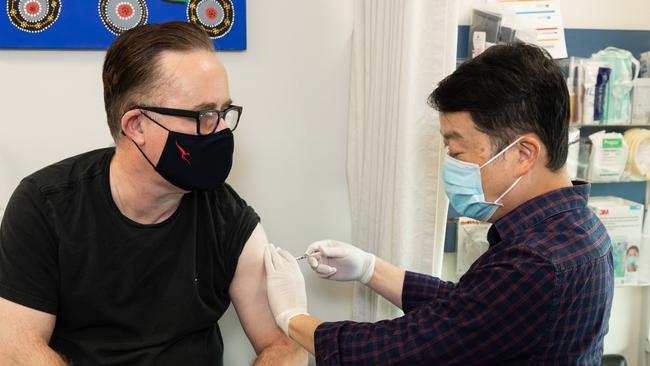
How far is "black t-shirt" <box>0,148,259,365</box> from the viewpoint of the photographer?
1326mm

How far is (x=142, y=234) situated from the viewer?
141cm

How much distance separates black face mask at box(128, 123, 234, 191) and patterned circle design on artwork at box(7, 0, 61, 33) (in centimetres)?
61

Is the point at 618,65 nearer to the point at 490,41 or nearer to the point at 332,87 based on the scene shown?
the point at 490,41

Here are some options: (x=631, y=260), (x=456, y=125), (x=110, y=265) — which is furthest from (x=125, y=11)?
(x=631, y=260)

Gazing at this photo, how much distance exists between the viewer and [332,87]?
6.31 feet

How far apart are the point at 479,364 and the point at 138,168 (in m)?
0.90

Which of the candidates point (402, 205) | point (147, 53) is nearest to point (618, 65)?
point (402, 205)

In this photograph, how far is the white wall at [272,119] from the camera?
5.60 feet

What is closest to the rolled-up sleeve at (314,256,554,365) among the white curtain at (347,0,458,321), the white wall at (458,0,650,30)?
the white curtain at (347,0,458,321)

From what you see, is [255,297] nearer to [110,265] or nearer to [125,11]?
[110,265]

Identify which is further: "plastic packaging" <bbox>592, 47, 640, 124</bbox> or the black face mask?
"plastic packaging" <bbox>592, 47, 640, 124</bbox>

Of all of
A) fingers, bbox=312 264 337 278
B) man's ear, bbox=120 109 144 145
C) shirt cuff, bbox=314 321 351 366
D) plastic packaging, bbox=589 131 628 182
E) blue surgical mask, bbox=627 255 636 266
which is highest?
man's ear, bbox=120 109 144 145

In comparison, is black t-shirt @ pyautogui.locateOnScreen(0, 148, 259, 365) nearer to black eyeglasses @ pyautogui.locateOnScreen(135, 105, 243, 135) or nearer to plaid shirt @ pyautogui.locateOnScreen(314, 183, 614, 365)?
black eyeglasses @ pyautogui.locateOnScreen(135, 105, 243, 135)

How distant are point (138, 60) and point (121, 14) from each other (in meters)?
0.50
